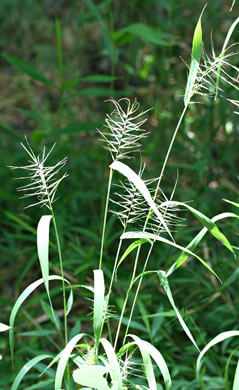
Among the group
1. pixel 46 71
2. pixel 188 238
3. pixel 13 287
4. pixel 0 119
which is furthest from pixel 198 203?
pixel 46 71

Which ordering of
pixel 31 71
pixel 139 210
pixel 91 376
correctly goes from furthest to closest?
pixel 31 71 < pixel 139 210 < pixel 91 376

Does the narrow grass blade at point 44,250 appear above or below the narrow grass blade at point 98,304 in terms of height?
above

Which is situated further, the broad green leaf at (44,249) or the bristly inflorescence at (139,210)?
the bristly inflorescence at (139,210)

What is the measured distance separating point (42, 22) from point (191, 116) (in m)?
1.16

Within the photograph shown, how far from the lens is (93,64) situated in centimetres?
310

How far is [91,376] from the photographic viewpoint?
83 centimetres

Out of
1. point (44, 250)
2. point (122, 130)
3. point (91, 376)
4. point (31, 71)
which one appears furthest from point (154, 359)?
point (31, 71)

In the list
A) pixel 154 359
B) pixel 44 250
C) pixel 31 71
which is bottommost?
pixel 154 359

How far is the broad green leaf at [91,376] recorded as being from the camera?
82 cm

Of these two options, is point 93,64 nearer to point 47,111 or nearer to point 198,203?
point 47,111

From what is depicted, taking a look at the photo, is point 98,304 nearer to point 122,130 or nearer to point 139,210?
point 122,130

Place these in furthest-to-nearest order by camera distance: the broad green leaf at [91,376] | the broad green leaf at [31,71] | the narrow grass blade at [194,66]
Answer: the broad green leaf at [31,71] → the narrow grass blade at [194,66] → the broad green leaf at [91,376]

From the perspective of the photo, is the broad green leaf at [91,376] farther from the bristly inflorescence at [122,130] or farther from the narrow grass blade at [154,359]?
the bristly inflorescence at [122,130]

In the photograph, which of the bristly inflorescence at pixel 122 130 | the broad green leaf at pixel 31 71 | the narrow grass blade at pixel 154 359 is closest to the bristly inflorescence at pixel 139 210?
the bristly inflorescence at pixel 122 130
